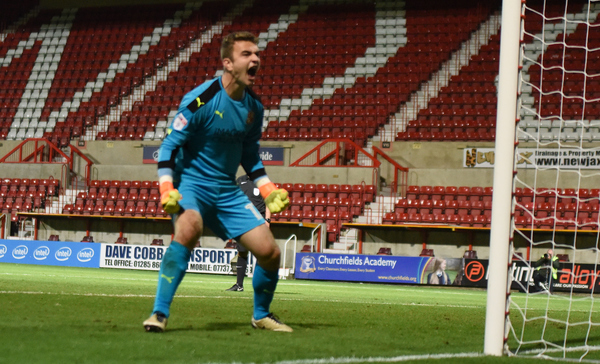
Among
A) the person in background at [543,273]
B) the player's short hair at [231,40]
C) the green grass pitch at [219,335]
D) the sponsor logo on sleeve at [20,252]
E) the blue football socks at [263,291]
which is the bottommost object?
the sponsor logo on sleeve at [20,252]

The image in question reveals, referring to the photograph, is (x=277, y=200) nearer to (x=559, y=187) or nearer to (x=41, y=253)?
(x=41, y=253)

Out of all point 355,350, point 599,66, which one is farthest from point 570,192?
point 355,350

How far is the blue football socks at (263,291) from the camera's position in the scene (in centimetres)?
564

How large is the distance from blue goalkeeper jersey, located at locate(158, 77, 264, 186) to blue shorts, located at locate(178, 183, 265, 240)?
6 centimetres

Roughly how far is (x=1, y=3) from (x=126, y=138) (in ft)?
49.4

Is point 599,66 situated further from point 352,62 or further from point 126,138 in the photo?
point 126,138

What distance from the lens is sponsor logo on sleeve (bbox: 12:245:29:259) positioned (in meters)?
21.7

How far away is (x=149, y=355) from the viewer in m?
4.07

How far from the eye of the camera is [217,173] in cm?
544

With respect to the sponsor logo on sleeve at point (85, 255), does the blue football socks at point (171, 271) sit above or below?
above

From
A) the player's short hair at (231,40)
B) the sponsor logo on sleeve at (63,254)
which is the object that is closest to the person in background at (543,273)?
the sponsor logo on sleeve at (63,254)

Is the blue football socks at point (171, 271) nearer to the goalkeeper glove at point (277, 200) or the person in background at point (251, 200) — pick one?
the goalkeeper glove at point (277, 200)

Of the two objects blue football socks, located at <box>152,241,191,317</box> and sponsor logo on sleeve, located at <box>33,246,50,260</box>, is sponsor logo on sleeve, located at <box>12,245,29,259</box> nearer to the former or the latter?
sponsor logo on sleeve, located at <box>33,246,50,260</box>

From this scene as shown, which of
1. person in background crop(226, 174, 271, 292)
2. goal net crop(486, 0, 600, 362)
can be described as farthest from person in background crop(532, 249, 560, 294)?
person in background crop(226, 174, 271, 292)
